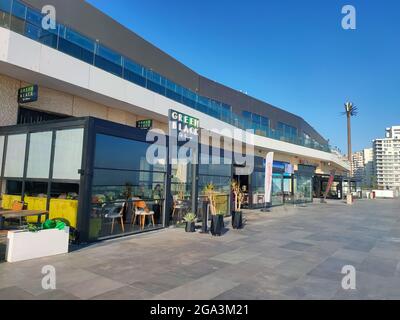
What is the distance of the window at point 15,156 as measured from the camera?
8984mm

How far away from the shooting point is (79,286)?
4.50 meters

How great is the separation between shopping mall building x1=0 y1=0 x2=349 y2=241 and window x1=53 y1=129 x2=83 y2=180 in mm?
26

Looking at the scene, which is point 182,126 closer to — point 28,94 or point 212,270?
point 28,94

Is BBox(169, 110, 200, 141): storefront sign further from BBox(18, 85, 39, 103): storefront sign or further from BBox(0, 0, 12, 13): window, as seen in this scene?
BBox(0, 0, 12, 13): window

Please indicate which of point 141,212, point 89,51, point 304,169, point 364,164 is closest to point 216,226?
point 141,212

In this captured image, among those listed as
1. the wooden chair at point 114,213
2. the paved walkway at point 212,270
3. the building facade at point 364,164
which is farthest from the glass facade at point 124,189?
the building facade at point 364,164

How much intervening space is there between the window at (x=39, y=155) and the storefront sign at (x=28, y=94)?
6.56 ft

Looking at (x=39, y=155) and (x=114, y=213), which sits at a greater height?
(x=39, y=155)

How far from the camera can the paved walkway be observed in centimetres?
443

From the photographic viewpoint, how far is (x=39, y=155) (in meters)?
8.41

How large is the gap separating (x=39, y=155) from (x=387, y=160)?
121170 millimetres

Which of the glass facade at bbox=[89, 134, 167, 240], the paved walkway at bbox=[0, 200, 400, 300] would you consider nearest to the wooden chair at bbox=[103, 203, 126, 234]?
the glass facade at bbox=[89, 134, 167, 240]
